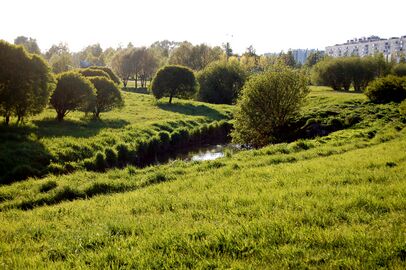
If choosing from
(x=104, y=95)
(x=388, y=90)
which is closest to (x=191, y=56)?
(x=104, y=95)

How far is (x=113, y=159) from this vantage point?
2639cm

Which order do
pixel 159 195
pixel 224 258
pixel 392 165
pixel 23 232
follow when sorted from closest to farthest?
pixel 224 258 → pixel 23 232 → pixel 159 195 → pixel 392 165

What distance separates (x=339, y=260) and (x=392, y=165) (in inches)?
408

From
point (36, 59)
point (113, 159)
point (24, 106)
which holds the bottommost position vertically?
point (113, 159)

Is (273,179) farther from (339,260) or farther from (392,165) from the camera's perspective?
(339,260)

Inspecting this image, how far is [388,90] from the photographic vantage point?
1654 inches

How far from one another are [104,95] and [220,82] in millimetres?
35514

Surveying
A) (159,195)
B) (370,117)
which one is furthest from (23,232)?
(370,117)

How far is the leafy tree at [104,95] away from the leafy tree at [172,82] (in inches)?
695

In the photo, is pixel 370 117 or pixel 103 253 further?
pixel 370 117

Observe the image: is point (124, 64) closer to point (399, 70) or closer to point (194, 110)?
point (194, 110)

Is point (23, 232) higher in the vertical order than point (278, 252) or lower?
lower

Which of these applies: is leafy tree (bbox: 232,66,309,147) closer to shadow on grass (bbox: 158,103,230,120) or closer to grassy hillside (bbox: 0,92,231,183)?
grassy hillside (bbox: 0,92,231,183)

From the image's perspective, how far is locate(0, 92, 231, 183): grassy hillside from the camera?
21594 millimetres
